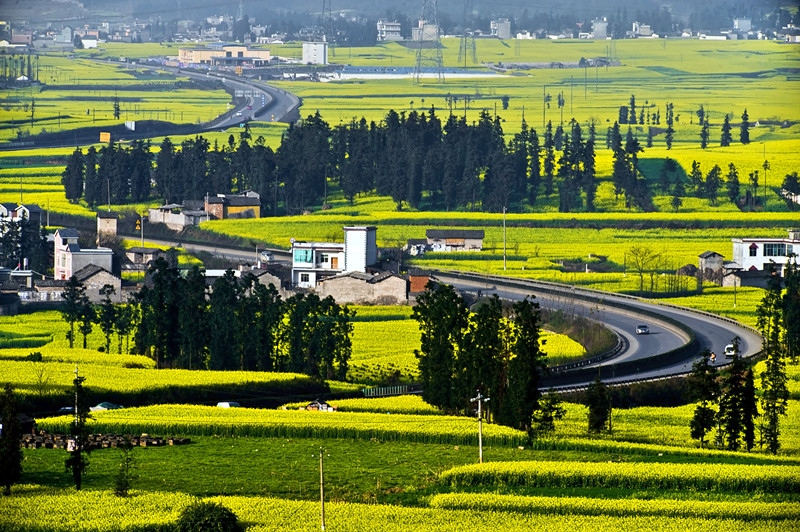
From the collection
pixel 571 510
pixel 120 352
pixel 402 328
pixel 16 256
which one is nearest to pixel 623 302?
pixel 402 328

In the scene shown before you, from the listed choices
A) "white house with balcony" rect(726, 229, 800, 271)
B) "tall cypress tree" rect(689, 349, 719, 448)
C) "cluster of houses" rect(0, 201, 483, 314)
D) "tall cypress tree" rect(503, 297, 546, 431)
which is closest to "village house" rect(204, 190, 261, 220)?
"cluster of houses" rect(0, 201, 483, 314)

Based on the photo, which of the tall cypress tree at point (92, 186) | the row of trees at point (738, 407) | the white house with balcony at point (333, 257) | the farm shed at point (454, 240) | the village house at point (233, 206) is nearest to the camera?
the row of trees at point (738, 407)

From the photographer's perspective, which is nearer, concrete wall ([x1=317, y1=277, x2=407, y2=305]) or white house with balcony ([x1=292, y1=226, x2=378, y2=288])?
concrete wall ([x1=317, y1=277, x2=407, y2=305])

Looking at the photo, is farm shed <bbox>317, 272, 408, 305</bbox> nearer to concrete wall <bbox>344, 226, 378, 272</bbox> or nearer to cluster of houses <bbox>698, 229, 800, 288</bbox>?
concrete wall <bbox>344, 226, 378, 272</bbox>

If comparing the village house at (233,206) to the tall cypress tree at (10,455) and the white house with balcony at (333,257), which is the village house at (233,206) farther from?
the tall cypress tree at (10,455)

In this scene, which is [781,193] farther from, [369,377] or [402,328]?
[369,377]

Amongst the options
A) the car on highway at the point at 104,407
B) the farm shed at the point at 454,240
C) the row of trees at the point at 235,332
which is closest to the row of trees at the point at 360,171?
the farm shed at the point at 454,240

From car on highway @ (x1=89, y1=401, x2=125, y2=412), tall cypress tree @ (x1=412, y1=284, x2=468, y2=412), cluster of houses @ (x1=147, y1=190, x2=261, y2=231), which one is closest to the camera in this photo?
car on highway @ (x1=89, y1=401, x2=125, y2=412)
